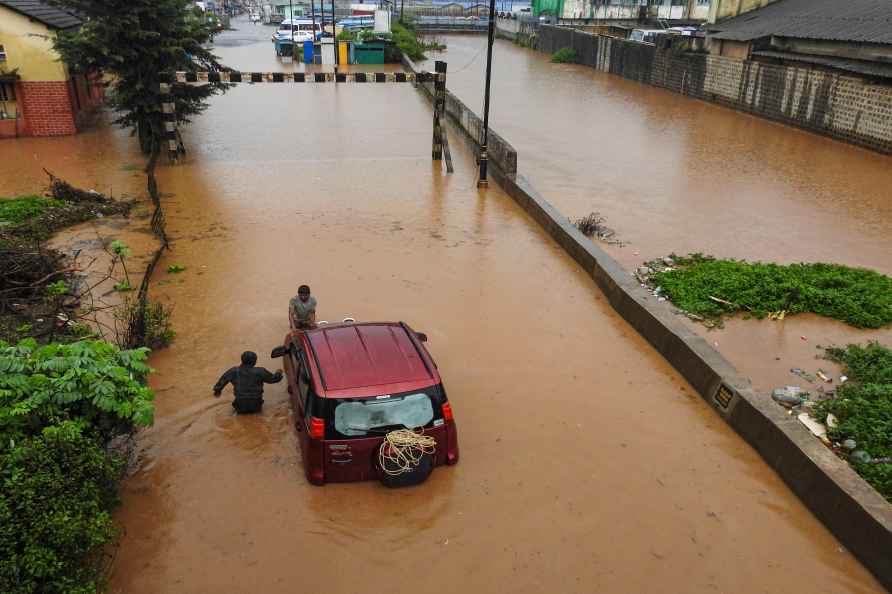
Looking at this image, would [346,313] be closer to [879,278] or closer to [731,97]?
[879,278]

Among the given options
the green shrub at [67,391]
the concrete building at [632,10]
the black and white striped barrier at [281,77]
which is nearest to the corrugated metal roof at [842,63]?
the black and white striped barrier at [281,77]

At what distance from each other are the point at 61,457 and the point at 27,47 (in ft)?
62.8

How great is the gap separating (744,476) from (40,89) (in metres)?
21.5

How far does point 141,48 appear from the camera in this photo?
696 inches

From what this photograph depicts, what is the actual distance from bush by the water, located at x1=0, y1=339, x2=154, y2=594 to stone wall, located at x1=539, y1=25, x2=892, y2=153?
22.5m

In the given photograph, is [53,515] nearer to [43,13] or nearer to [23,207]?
[23,207]

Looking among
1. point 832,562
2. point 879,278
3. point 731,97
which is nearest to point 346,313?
point 832,562

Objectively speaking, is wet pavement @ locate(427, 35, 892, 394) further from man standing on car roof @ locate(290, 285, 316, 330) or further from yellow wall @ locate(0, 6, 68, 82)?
yellow wall @ locate(0, 6, 68, 82)

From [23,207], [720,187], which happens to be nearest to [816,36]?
[720,187]

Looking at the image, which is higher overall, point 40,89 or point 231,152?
point 40,89

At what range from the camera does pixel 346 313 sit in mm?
10094

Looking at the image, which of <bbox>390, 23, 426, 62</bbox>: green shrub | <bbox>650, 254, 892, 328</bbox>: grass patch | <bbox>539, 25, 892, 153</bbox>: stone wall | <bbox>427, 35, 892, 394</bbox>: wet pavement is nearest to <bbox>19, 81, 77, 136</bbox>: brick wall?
<bbox>427, 35, 892, 394</bbox>: wet pavement

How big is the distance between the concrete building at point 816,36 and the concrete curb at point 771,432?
15.6 metres

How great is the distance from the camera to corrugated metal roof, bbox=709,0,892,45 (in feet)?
74.9
